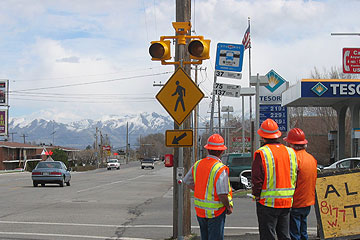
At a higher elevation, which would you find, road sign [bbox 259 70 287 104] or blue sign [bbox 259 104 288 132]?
road sign [bbox 259 70 287 104]

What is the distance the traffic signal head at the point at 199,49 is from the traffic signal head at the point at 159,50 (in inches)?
16.8

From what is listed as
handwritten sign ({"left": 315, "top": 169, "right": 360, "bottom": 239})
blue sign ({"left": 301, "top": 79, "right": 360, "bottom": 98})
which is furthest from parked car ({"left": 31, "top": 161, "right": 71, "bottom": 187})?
handwritten sign ({"left": 315, "top": 169, "right": 360, "bottom": 239})

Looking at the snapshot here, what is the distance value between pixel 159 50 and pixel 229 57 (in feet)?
23.2

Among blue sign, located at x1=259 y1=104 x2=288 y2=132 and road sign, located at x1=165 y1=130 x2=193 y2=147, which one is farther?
blue sign, located at x1=259 y1=104 x2=288 y2=132

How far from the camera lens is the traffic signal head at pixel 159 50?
9445 millimetres

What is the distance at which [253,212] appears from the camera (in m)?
15.9

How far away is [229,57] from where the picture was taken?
1625 centimetres

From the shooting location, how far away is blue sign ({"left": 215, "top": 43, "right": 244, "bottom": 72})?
16.2 metres

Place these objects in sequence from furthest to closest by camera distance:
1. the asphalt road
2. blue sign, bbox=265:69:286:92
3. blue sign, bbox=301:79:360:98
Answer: blue sign, bbox=301:79:360:98, blue sign, bbox=265:69:286:92, the asphalt road

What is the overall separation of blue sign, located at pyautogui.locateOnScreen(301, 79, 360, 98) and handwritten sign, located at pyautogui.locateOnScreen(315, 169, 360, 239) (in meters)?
15.5

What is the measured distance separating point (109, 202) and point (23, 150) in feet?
238

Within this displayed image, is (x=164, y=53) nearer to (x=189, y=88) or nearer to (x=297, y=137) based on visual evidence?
(x=189, y=88)

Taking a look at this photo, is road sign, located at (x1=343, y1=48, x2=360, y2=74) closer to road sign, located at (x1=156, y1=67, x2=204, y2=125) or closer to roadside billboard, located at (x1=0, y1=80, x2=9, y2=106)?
road sign, located at (x1=156, y1=67, x2=204, y2=125)

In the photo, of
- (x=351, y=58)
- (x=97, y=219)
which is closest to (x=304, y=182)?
(x=97, y=219)
